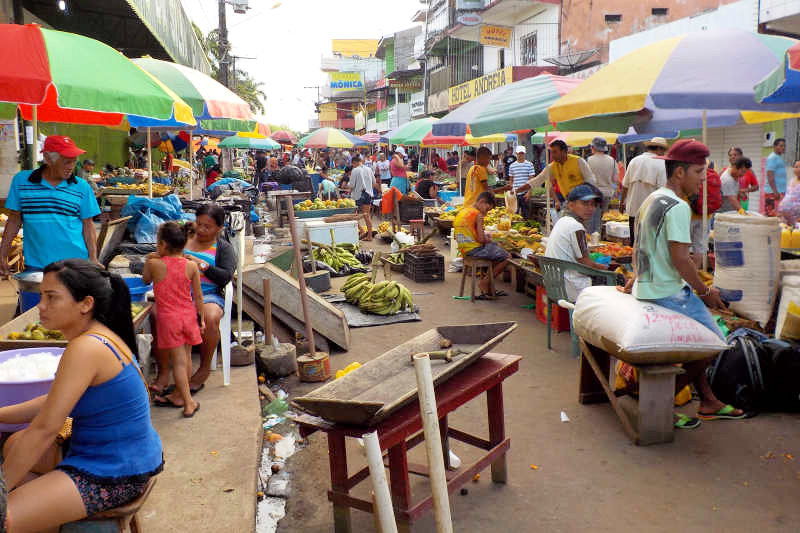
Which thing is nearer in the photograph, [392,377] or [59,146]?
[392,377]

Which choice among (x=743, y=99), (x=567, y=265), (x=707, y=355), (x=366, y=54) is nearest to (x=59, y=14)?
(x=567, y=265)

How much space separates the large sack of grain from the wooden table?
961mm

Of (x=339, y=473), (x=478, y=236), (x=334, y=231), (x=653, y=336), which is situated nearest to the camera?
(x=339, y=473)

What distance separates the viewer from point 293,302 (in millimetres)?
7297

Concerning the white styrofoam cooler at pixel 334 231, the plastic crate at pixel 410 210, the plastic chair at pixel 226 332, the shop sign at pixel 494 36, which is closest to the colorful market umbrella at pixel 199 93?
the plastic chair at pixel 226 332

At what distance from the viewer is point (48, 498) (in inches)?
100


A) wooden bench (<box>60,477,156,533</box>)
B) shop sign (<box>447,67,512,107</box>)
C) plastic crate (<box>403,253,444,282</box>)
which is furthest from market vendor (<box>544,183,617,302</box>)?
shop sign (<box>447,67,512,107</box>)

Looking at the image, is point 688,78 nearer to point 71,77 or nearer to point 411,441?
point 411,441

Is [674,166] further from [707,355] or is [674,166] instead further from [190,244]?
[190,244]

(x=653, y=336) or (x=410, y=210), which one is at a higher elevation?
(x=410, y=210)

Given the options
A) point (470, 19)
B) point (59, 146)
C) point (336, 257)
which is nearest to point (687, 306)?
point (59, 146)

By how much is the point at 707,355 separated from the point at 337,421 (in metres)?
2.82

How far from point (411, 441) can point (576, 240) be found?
3401 mm

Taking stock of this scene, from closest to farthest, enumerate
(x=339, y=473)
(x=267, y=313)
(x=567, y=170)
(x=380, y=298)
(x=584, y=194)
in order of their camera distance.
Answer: (x=339, y=473) → (x=267, y=313) → (x=584, y=194) → (x=380, y=298) → (x=567, y=170)
